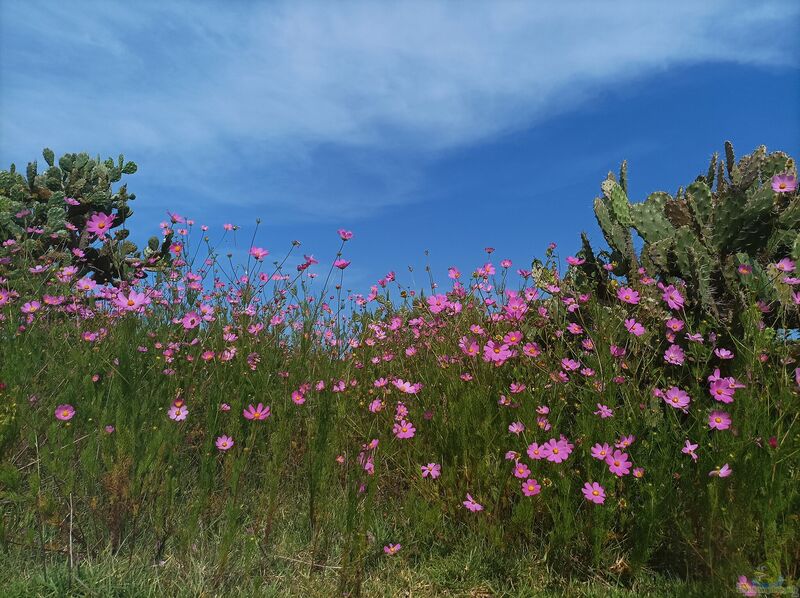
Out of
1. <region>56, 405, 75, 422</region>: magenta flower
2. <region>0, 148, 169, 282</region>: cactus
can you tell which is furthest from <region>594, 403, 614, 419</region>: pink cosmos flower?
<region>0, 148, 169, 282</region>: cactus

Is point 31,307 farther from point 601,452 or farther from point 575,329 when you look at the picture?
point 601,452

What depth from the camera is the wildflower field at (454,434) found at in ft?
8.98

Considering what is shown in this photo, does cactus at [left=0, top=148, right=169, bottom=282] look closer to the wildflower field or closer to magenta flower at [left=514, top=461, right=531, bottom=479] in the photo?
the wildflower field

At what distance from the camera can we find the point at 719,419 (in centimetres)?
290

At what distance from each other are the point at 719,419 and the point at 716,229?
2.03m

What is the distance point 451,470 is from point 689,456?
1.25 meters

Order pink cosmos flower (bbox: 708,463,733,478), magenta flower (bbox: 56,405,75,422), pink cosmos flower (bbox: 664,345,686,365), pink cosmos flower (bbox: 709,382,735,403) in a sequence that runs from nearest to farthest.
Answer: pink cosmos flower (bbox: 708,463,733,478) < pink cosmos flower (bbox: 709,382,735,403) < magenta flower (bbox: 56,405,75,422) < pink cosmos flower (bbox: 664,345,686,365)

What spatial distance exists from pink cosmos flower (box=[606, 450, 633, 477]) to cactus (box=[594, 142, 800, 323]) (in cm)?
149

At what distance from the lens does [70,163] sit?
9.55 metres

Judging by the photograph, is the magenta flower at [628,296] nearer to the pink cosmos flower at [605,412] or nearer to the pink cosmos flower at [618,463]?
the pink cosmos flower at [605,412]

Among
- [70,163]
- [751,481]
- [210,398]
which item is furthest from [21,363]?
[70,163]

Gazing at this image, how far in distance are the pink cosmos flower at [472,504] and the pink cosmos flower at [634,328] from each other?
4.22 feet

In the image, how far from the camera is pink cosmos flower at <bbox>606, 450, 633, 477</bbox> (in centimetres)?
288

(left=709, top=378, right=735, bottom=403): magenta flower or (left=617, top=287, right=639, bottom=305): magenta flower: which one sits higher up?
(left=617, top=287, right=639, bottom=305): magenta flower
